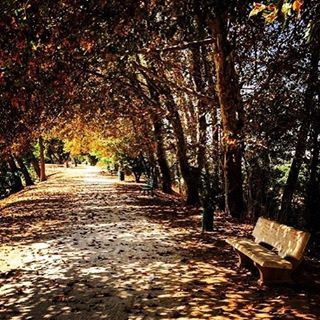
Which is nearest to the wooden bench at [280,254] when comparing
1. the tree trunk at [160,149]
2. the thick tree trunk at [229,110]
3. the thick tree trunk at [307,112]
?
the thick tree trunk at [229,110]

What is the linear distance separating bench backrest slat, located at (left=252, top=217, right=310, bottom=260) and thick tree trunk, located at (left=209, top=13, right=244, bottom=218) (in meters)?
3.33

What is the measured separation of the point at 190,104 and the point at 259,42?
6796 millimetres

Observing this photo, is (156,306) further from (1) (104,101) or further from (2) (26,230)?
(1) (104,101)

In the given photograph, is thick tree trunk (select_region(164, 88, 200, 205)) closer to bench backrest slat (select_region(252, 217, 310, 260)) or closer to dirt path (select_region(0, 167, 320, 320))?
dirt path (select_region(0, 167, 320, 320))

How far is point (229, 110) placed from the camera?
12.0m

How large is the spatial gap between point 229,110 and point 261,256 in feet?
19.4

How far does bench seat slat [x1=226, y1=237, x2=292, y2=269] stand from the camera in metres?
6.45

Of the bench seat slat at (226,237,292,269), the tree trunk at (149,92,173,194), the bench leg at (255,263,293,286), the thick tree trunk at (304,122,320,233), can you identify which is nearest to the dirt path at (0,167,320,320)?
the bench leg at (255,263,293,286)

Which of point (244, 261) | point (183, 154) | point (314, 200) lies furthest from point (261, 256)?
point (183, 154)

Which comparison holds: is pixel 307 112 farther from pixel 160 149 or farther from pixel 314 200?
pixel 160 149

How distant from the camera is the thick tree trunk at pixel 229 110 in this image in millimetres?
11266

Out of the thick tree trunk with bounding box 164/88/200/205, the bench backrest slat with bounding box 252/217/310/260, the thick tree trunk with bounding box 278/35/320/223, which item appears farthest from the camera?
the thick tree trunk with bounding box 164/88/200/205

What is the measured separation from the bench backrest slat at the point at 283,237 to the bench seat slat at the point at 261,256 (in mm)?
168

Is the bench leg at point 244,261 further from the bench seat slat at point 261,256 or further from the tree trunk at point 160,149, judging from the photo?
the tree trunk at point 160,149
